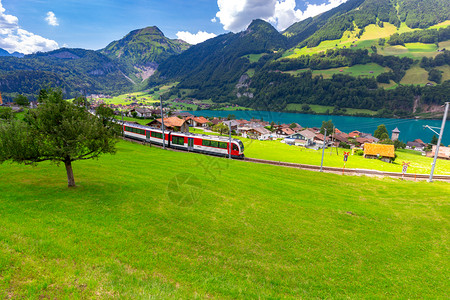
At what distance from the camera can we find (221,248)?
35.8 feet

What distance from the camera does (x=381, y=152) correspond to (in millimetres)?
59406

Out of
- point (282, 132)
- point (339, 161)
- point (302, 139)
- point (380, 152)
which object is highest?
point (380, 152)

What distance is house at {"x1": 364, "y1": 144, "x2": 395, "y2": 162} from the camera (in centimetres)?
5832

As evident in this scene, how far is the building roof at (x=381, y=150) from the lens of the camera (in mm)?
58244

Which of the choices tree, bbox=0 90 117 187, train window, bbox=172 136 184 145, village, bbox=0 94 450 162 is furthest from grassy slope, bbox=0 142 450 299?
village, bbox=0 94 450 162

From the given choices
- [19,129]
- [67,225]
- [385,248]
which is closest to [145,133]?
[19,129]

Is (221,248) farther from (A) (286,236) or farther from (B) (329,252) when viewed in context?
(B) (329,252)

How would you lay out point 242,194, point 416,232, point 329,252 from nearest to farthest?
1. point 329,252
2. point 416,232
3. point 242,194

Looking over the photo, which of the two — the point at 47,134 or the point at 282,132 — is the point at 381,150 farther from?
the point at 47,134

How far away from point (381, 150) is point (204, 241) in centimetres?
6885

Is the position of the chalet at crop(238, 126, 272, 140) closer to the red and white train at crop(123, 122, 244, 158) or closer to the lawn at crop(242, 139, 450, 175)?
the lawn at crop(242, 139, 450, 175)

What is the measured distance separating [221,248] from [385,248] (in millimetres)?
10675

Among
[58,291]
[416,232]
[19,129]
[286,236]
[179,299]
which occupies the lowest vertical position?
[416,232]

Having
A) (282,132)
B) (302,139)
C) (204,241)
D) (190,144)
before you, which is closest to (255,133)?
(282,132)
